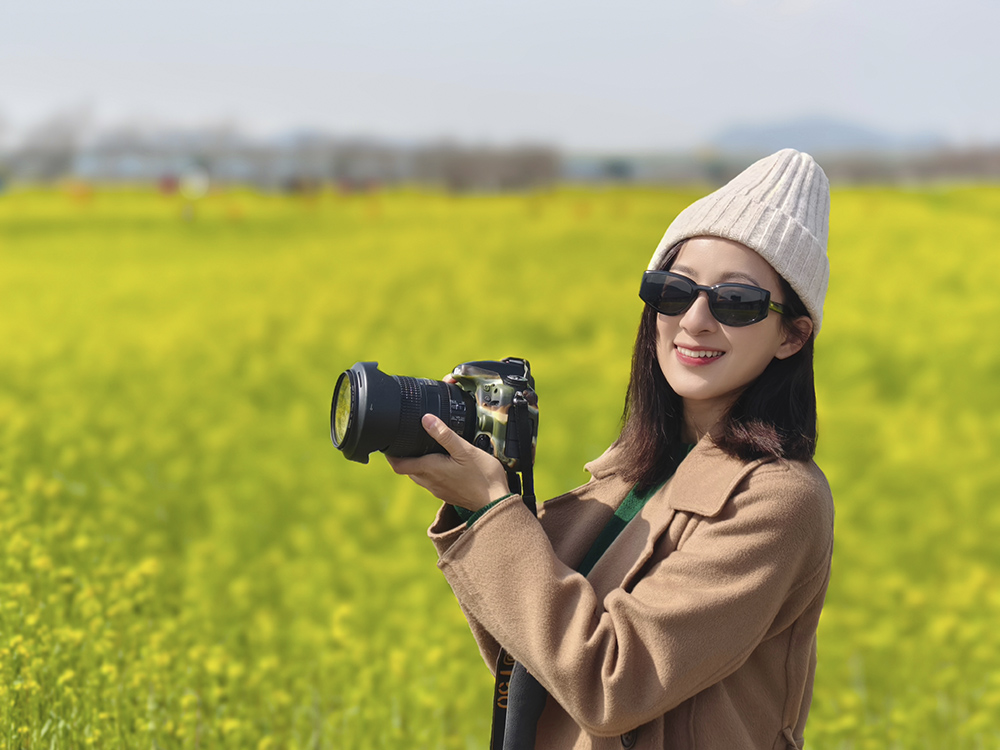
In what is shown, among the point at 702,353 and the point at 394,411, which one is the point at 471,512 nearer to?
the point at 394,411

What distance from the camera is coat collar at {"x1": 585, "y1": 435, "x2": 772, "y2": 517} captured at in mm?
1484

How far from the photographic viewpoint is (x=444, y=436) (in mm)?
1585

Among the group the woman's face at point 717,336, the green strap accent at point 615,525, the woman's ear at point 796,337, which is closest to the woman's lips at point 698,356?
the woman's face at point 717,336

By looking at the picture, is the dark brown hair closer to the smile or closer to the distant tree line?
the smile

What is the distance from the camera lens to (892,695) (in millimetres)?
3590

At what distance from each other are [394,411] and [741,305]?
0.57 meters

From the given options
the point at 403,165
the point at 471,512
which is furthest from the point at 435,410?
the point at 403,165

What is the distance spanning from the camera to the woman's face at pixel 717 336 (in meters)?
1.55

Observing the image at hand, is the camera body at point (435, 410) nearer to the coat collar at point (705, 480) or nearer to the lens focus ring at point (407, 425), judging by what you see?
the lens focus ring at point (407, 425)

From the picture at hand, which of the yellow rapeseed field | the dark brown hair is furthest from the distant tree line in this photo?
the dark brown hair

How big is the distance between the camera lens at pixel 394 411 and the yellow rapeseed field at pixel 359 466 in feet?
3.86

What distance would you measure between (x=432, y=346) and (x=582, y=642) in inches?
216

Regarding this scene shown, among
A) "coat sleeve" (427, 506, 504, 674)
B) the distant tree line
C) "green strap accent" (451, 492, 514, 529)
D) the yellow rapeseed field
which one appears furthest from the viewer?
the distant tree line

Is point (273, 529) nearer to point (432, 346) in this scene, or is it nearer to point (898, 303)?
point (432, 346)
